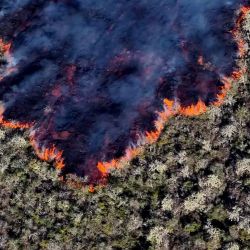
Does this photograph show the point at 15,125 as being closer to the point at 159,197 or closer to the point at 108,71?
the point at 108,71

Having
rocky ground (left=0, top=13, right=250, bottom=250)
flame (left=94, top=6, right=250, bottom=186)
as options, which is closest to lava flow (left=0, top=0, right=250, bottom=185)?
flame (left=94, top=6, right=250, bottom=186)

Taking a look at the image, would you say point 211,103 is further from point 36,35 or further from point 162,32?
point 36,35

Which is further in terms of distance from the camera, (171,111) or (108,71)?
(108,71)

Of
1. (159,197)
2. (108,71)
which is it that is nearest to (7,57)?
(108,71)

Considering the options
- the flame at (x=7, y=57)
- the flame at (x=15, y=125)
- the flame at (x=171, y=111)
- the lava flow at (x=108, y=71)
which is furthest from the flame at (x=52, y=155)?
the flame at (x=7, y=57)

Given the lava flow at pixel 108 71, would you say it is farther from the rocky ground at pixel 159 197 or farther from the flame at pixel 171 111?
the rocky ground at pixel 159 197

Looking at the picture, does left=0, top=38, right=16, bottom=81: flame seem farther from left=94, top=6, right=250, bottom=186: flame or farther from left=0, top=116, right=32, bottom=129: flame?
left=94, top=6, right=250, bottom=186: flame
